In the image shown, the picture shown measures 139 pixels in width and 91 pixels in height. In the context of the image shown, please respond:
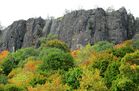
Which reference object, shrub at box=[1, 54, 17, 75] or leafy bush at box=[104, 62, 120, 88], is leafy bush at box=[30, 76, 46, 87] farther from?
shrub at box=[1, 54, 17, 75]

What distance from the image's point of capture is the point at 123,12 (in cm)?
16138

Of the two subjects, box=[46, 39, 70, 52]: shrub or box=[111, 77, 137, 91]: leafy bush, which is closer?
box=[111, 77, 137, 91]: leafy bush

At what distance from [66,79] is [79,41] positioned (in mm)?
57803

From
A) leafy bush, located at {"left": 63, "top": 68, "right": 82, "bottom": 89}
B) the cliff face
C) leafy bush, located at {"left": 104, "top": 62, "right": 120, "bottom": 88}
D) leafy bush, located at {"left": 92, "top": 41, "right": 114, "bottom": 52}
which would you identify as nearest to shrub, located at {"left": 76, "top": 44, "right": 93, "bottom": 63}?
leafy bush, located at {"left": 92, "top": 41, "right": 114, "bottom": 52}

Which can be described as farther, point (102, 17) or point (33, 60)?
point (102, 17)

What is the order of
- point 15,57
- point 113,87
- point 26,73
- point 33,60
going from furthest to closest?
point 15,57, point 33,60, point 26,73, point 113,87

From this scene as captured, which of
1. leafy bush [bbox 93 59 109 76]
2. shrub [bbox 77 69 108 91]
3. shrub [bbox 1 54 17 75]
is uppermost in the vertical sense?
leafy bush [bbox 93 59 109 76]

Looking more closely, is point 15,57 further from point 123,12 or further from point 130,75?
point 130,75

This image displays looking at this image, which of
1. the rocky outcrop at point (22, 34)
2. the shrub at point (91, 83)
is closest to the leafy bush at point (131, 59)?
the shrub at point (91, 83)

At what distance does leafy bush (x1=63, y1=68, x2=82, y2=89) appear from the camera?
91812 mm

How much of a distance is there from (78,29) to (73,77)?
6351 centimetres

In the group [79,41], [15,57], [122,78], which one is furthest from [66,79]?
[79,41]

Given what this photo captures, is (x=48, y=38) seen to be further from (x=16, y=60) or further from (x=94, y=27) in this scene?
(x=16, y=60)

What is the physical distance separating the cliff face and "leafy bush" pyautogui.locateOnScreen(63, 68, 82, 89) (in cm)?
5443
